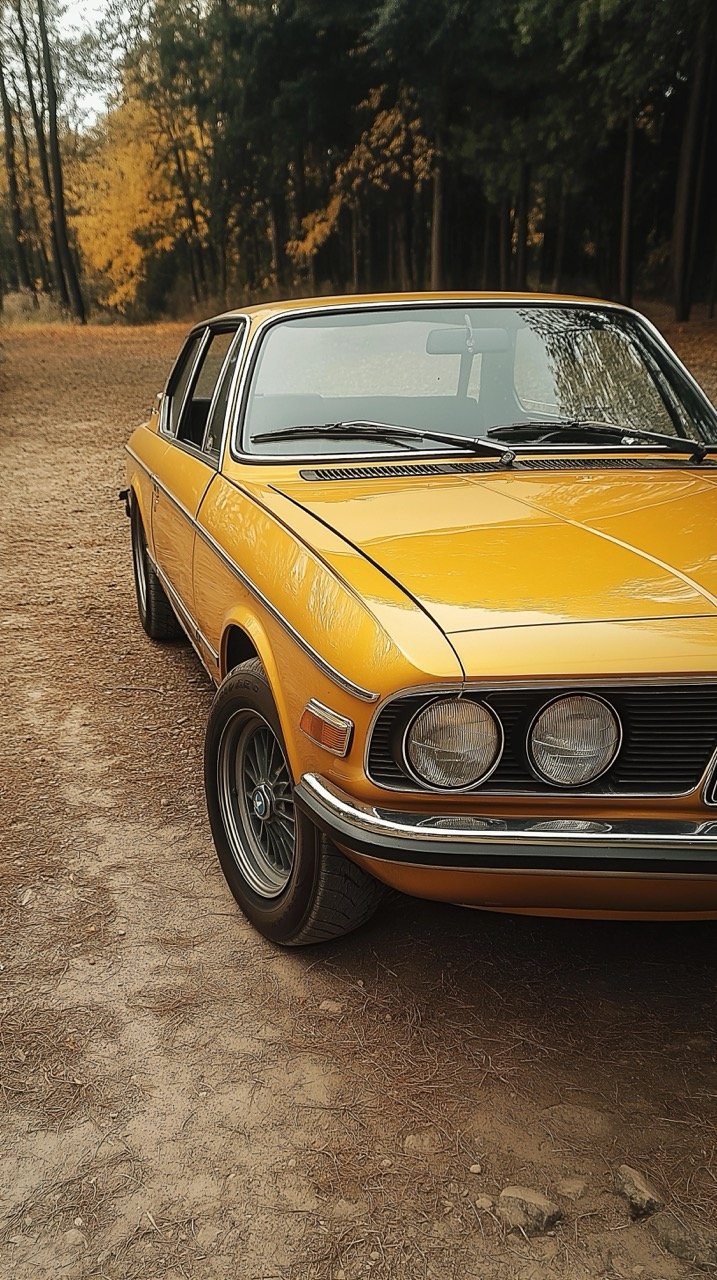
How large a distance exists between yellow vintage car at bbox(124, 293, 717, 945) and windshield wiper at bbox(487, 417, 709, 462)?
0.01 m

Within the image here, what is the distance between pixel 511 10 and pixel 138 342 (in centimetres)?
1132

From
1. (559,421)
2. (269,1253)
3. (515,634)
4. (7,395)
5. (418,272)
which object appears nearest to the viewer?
(269,1253)

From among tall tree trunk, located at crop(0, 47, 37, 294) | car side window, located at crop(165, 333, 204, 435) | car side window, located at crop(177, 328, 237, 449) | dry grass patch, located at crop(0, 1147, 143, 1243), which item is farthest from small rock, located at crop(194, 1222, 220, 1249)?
tall tree trunk, located at crop(0, 47, 37, 294)

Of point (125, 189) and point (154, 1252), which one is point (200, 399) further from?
point (125, 189)

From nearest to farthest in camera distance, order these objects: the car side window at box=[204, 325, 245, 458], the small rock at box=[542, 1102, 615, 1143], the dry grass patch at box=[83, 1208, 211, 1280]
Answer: the dry grass patch at box=[83, 1208, 211, 1280] → the small rock at box=[542, 1102, 615, 1143] → the car side window at box=[204, 325, 245, 458]

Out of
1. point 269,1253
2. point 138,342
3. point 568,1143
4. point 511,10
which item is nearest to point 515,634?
point 568,1143

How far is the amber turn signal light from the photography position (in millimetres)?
2219

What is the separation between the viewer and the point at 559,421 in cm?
366

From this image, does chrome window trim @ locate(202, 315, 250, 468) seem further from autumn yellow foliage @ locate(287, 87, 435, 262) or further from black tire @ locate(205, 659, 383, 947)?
autumn yellow foliage @ locate(287, 87, 435, 262)

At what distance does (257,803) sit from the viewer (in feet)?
9.71

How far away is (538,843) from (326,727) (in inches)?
20.2

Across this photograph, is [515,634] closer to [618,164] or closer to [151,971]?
[151,971]

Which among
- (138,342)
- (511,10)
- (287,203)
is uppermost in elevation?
(511,10)

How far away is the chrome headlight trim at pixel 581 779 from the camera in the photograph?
2.13m
